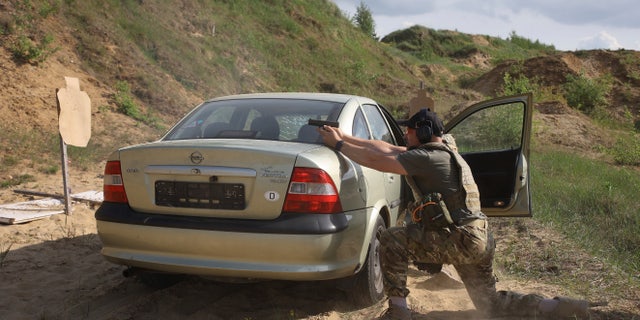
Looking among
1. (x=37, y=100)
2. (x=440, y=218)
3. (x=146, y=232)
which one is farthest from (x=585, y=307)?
(x=37, y=100)

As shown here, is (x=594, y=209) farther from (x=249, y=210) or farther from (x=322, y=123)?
(x=249, y=210)

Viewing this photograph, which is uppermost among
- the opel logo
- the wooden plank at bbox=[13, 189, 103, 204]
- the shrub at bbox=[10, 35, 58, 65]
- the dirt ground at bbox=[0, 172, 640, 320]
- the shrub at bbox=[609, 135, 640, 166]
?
the shrub at bbox=[10, 35, 58, 65]

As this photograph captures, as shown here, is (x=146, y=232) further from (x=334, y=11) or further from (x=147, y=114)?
(x=334, y=11)

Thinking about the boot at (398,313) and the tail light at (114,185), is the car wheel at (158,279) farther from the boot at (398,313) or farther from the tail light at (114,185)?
the boot at (398,313)

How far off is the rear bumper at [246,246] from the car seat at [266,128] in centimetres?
82

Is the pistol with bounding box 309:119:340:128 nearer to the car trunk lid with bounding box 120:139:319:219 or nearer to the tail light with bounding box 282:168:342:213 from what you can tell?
the car trunk lid with bounding box 120:139:319:219

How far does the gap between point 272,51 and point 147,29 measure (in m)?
8.73

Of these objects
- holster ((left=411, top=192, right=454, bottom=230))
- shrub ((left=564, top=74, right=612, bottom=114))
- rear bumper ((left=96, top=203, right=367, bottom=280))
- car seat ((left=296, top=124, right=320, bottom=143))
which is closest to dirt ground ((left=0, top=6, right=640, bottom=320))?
rear bumper ((left=96, top=203, right=367, bottom=280))

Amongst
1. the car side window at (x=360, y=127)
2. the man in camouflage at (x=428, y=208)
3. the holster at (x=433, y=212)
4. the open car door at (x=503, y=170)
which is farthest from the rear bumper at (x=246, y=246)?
the open car door at (x=503, y=170)

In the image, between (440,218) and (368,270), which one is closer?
(440,218)

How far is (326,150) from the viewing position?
136 inches

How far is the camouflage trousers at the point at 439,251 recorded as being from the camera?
329 cm

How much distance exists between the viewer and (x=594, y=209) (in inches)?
283

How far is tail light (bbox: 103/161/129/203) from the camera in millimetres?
3471
